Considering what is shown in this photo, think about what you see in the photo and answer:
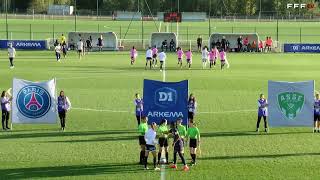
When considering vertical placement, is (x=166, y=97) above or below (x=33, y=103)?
above

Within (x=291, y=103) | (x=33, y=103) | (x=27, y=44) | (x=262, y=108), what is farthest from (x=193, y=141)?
(x=27, y=44)

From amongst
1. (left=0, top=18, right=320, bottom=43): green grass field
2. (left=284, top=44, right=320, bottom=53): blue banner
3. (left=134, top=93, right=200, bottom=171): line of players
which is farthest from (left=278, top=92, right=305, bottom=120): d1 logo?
(left=0, top=18, right=320, bottom=43): green grass field

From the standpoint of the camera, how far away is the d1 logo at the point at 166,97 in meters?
21.8

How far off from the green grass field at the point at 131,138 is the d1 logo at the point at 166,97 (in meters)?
1.75

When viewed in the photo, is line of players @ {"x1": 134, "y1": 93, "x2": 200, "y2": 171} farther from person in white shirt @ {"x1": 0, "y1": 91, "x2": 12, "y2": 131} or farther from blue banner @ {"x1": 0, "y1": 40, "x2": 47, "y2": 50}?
blue banner @ {"x1": 0, "y1": 40, "x2": 47, "y2": 50}

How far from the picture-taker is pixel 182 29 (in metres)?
97.2

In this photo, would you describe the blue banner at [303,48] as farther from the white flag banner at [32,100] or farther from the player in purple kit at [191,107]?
the white flag banner at [32,100]

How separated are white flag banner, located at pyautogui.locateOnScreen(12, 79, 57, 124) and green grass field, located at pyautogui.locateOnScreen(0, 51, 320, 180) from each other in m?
0.58

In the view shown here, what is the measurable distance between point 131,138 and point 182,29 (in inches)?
2955

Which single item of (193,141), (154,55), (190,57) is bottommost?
(193,141)

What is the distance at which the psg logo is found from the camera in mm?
24188

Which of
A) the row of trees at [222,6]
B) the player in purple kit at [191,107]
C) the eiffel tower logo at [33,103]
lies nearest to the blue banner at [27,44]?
the eiffel tower logo at [33,103]

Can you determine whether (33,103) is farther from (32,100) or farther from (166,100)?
(166,100)

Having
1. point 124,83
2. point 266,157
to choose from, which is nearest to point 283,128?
point 266,157
